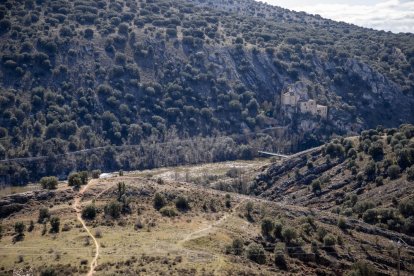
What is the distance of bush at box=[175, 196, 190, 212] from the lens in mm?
56794

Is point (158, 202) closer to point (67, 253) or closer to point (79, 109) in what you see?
point (67, 253)

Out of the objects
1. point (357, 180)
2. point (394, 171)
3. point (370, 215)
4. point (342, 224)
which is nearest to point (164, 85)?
point (357, 180)

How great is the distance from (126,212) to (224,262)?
1480 cm

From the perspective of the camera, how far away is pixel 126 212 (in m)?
54.0

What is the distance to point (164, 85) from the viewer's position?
132750 mm

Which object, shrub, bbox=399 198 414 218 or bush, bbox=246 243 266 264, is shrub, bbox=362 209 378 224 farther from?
bush, bbox=246 243 266 264

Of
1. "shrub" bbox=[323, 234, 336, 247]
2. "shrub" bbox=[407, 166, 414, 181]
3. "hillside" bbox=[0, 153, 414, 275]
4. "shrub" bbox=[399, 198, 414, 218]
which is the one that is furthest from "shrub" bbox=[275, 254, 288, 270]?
"shrub" bbox=[407, 166, 414, 181]

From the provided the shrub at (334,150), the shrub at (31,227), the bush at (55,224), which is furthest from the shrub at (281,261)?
the shrub at (334,150)

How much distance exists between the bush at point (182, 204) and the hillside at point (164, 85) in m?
47.6

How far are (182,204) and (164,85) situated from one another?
7873cm

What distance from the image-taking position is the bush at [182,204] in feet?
186

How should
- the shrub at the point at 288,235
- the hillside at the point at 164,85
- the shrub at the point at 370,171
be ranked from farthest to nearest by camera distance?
the hillside at the point at 164,85 → the shrub at the point at 370,171 → the shrub at the point at 288,235

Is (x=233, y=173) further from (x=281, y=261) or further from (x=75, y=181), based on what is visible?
(x=281, y=261)

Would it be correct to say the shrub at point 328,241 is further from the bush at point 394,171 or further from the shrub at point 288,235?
the bush at point 394,171
